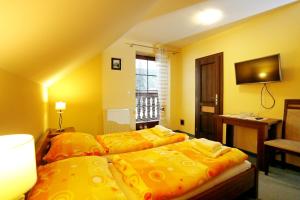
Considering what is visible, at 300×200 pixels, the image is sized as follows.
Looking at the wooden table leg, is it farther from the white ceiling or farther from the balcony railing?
the balcony railing

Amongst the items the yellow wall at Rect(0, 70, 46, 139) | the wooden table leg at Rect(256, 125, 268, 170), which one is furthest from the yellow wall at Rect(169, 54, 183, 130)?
the yellow wall at Rect(0, 70, 46, 139)

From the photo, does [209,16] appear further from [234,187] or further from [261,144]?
[234,187]

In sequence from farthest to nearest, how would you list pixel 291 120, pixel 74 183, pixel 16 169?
pixel 291 120, pixel 74 183, pixel 16 169

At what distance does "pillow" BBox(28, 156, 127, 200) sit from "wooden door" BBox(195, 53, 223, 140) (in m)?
3.26

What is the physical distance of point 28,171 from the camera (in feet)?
2.22

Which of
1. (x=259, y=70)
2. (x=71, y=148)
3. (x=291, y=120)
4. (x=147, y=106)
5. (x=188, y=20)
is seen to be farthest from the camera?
(x=147, y=106)

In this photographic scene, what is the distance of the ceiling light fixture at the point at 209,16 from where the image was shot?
271 centimetres

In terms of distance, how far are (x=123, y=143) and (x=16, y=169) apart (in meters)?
1.63

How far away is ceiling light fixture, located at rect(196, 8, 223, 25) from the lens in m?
2.71

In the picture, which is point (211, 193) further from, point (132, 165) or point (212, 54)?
point (212, 54)

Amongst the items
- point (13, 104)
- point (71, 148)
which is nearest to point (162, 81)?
point (71, 148)

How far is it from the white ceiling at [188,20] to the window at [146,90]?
0.62 m

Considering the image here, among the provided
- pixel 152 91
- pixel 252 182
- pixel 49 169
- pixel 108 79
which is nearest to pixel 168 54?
pixel 152 91

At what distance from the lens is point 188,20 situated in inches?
119
